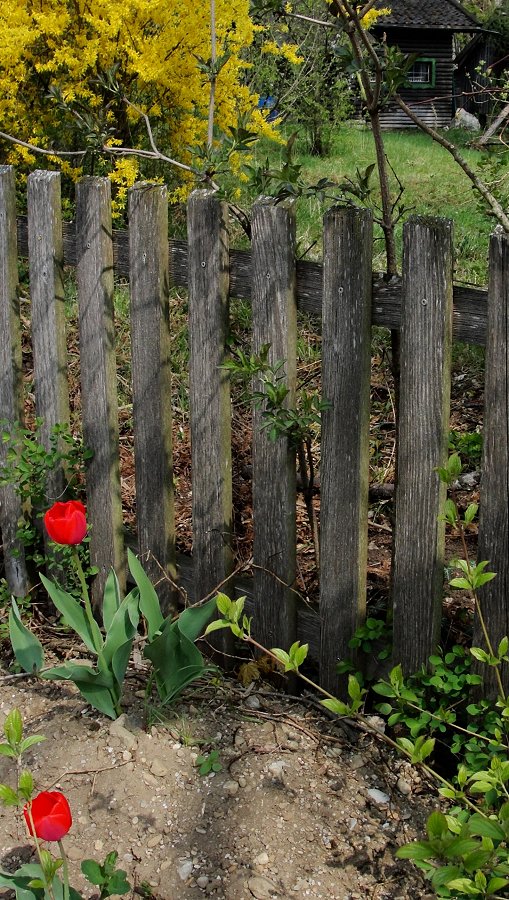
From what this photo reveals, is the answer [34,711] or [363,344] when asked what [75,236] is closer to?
[363,344]

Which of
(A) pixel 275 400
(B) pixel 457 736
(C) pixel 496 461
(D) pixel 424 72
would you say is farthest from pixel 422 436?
(D) pixel 424 72

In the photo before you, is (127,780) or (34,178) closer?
(127,780)

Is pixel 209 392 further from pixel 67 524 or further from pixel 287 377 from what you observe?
pixel 67 524

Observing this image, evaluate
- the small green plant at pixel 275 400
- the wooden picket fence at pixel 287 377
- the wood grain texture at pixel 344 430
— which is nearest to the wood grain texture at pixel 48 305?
the wooden picket fence at pixel 287 377

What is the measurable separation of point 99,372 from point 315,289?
2.94ft

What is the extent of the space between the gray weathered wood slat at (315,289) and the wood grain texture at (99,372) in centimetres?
7

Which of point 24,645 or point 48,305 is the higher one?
point 48,305

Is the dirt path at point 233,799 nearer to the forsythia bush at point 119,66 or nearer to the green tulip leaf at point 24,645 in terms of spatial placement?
the green tulip leaf at point 24,645

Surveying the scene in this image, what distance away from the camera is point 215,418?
9.60 feet

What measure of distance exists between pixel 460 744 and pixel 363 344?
3.38 ft

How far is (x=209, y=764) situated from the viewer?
8.47ft

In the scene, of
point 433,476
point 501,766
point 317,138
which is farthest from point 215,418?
point 317,138

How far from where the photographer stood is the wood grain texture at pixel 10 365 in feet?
11.3

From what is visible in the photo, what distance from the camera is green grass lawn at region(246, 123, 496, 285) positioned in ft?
18.1
